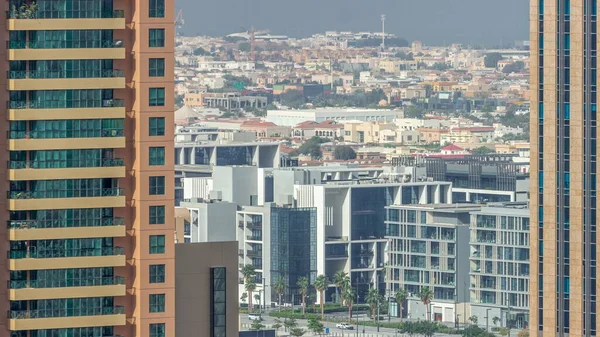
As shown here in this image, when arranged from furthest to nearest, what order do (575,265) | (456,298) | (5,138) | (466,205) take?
(466,205) < (456,298) < (575,265) < (5,138)

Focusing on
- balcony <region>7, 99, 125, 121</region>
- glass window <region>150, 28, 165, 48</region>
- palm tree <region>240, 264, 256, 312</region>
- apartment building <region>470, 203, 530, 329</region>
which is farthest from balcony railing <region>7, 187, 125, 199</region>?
palm tree <region>240, 264, 256, 312</region>

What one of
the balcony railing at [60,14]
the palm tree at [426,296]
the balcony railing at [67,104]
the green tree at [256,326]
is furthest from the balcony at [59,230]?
the palm tree at [426,296]

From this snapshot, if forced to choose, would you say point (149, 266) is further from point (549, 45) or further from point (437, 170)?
point (437, 170)

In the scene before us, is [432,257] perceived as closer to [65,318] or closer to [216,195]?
[216,195]

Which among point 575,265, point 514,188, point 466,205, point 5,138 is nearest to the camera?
point 5,138

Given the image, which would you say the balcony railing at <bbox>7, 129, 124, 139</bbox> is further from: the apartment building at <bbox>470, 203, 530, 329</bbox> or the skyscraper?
the apartment building at <bbox>470, 203, 530, 329</bbox>

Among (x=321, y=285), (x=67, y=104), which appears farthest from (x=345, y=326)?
(x=67, y=104)

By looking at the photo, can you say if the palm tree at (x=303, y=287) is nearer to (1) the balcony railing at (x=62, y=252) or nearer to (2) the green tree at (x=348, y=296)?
(2) the green tree at (x=348, y=296)

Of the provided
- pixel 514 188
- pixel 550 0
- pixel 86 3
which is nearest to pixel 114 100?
pixel 86 3
